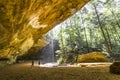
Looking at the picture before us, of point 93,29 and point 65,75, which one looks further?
point 93,29

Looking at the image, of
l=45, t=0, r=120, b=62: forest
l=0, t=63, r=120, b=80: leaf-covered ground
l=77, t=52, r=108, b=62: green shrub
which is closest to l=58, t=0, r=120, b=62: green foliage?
l=45, t=0, r=120, b=62: forest

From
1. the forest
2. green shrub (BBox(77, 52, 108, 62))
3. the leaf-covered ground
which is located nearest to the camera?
the leaf-covered ground

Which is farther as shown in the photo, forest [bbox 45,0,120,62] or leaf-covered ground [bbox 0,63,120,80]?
forest [bbox 45,0,120,62]

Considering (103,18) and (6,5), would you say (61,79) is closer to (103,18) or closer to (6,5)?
(6,5)

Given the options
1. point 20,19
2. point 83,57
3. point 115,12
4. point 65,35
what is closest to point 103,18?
point 115,12

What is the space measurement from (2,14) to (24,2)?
186 centimetres

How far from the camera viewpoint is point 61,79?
872cm

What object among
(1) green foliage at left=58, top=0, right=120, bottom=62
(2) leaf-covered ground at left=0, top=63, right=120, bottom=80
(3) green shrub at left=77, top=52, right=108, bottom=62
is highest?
(1) green foliage at left=58, top=0, right=120, bottom=62

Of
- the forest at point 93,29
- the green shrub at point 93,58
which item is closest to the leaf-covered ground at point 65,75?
the green shrub at point 93,58

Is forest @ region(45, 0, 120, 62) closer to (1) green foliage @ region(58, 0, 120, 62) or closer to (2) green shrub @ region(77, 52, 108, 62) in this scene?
(1) green foliage @ region(58, 0, 120, 62)

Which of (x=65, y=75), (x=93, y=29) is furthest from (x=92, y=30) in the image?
(x=65, y=75)

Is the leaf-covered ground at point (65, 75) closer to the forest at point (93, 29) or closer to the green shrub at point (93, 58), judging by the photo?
the green shrub at point (93, 58)

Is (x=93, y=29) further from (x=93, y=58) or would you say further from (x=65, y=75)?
(x=65, y=75)

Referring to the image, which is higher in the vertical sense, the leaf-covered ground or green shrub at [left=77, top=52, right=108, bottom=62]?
green shrub at [left=77, top=52, right=108, bottom=62]
